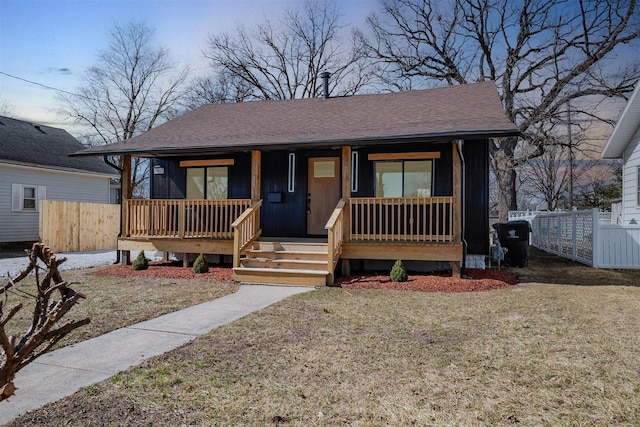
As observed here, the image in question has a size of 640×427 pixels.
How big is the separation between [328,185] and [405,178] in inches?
78.8

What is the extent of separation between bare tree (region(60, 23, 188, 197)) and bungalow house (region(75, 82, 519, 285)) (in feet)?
58.3

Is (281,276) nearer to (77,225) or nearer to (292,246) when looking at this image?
(292,246)

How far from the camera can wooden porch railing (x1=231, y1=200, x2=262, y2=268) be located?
28.8ft

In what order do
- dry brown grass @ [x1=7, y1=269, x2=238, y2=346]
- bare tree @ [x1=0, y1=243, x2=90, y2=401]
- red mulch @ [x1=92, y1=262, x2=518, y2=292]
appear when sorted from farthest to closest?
red mulch @ [x1=92, y1=262, x2=518, y2=292]
dry brown grass @ [x1=7, y1=269, x2=238, y2=346]
bare tree @ [x1=0, y1=243, x2=90, y2=401]

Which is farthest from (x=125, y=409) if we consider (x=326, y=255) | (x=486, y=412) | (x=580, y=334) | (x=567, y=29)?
(x=567, y=29)

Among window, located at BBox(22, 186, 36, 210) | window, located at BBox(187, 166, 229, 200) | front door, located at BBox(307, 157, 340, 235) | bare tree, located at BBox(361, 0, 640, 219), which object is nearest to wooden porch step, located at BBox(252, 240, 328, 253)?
front door, located at BBox(307, 157, 340, 235)

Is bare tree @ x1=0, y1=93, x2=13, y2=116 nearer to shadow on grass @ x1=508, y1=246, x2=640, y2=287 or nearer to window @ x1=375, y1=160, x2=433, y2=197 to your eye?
window @ x1=375, y1=160, x2=433, y2=197

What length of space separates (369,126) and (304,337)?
622cm

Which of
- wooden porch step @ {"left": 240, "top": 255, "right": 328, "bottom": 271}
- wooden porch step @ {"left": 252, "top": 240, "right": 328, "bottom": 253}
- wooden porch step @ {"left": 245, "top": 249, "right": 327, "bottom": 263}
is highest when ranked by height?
wooden porch step @ {"left": 252, "top": 240, "right": 328, "bottom": 253}

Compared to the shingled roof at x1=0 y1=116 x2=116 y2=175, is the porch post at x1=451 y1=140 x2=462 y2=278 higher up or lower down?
lower down

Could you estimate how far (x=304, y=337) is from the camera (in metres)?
4.60

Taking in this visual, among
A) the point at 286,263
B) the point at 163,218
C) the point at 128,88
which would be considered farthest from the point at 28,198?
the point at 128,88

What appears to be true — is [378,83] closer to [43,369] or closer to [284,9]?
[284,9]

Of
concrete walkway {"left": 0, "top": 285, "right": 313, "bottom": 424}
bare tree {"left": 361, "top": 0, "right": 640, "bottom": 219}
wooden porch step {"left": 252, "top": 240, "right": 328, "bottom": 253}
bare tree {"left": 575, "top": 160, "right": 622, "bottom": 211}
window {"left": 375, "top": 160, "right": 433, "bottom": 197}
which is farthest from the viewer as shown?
bare tree {"left": 575, "top": 160, "right": 622, "bottom": 211}
